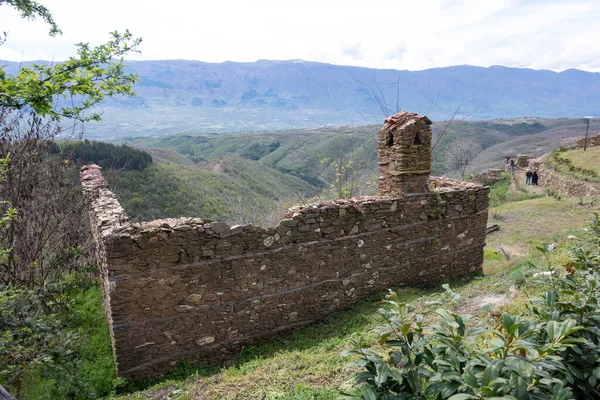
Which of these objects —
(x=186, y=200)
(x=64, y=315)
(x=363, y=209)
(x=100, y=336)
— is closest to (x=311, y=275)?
(x=363, y=209)

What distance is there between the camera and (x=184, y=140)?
118 metres

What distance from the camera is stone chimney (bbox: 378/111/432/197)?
855 cm

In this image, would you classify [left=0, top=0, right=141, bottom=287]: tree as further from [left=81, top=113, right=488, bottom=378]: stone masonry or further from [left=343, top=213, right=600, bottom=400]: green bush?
[left=343, top=213, right=600, bottom=400]: green bush

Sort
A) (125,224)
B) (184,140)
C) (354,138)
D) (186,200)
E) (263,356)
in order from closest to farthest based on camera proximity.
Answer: (125,224), (263,356), (186,200), (354,138), (184,140)

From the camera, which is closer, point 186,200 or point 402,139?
point 402,139

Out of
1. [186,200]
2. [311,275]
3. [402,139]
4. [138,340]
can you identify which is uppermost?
[402,139]

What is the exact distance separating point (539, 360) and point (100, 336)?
8627 millimetres

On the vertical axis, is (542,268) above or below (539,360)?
below

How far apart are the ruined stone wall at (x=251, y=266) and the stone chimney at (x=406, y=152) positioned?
1.21ft

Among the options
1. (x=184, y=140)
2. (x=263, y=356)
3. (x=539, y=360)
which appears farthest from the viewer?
(x=184, y=140)

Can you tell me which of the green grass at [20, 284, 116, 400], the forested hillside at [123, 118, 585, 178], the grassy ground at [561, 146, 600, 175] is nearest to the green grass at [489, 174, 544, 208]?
the grassy ground at [561, 146, 600, 175]

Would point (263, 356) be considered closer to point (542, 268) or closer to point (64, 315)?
point (64, 315)

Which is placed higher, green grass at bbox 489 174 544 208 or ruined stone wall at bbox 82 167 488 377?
ruined stone wall at bbox 82 167 488 377

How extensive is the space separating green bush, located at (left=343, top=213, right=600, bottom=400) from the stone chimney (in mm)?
6114
